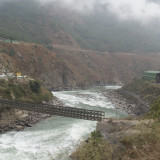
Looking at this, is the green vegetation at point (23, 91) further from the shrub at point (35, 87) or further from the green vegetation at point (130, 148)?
the green vegetation at point (130, 148)

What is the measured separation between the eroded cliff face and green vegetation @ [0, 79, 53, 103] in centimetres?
2193

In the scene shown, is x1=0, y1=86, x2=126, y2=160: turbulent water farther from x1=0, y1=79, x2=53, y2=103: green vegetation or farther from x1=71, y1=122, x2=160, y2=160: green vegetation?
x1=0, y1=79, x2=53, y2=103: green vegetation

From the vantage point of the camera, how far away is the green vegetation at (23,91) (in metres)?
40.8

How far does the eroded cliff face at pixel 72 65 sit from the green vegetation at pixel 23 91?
21929 millimetres

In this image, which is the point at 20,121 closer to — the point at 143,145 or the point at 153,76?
the point at 143,145

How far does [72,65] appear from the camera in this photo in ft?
428

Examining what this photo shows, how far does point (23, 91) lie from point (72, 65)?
8510 cm

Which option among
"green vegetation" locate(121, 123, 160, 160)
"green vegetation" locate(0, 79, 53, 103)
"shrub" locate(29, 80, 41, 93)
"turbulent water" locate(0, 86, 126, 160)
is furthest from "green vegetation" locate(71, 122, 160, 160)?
"shrub" locate(29, 80, 41, 93)

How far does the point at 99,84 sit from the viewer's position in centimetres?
12888

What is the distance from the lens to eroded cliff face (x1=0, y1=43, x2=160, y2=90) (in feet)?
291

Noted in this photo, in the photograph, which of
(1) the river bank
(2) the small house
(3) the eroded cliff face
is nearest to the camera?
(1) the river bank

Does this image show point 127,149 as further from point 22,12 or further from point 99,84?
point 22,12

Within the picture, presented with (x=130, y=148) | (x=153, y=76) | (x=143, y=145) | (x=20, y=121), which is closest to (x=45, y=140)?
(x=20, y=121)

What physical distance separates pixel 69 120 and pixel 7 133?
1297cm
